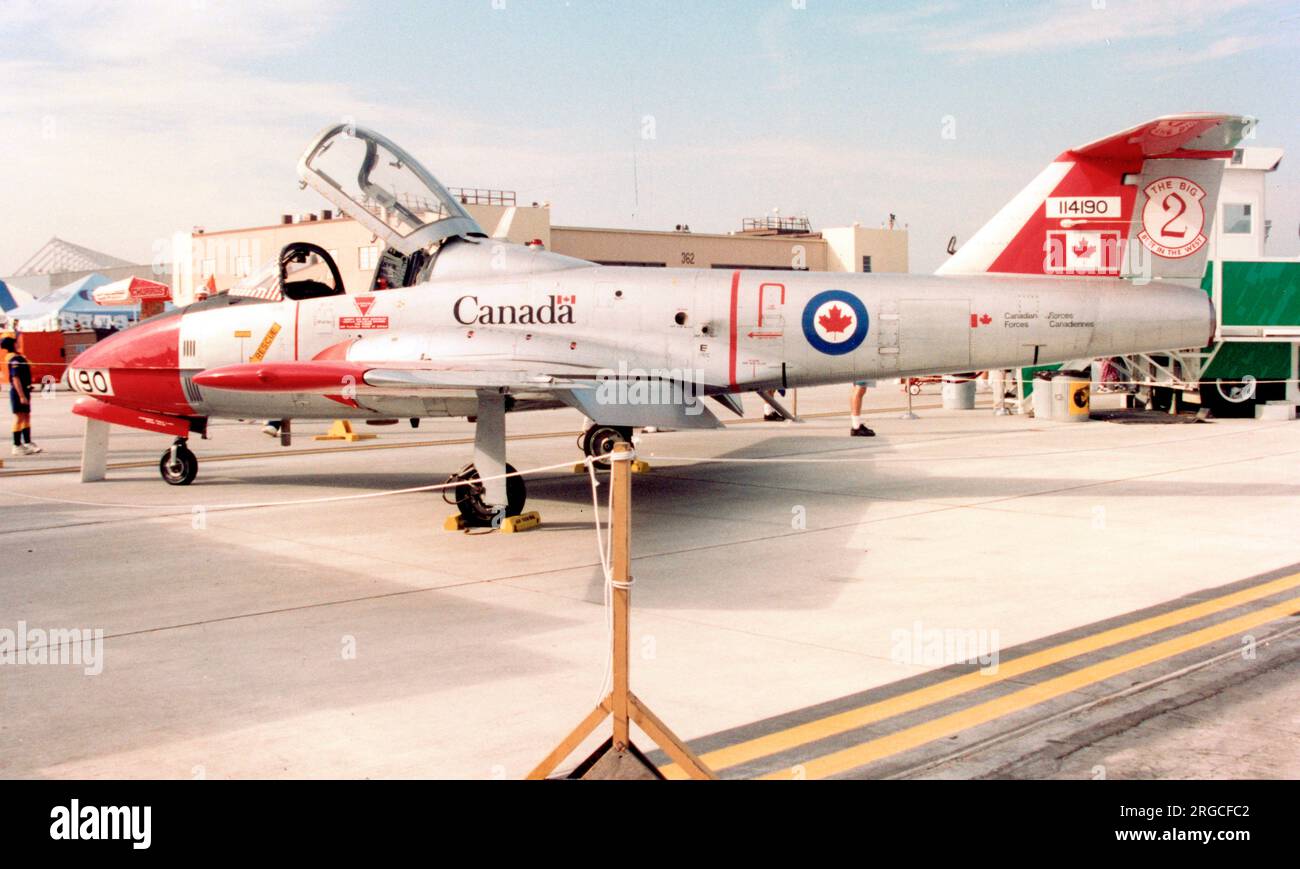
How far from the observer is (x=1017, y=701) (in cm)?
533

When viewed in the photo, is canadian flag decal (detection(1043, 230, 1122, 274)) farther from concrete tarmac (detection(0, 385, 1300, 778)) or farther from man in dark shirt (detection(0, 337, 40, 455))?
man in dark shirt (detection(0, 337, 40, 455))

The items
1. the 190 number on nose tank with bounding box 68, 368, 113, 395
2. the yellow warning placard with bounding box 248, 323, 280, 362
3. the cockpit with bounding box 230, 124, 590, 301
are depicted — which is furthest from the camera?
the 190 number on nose tank with bounding box 68, 368, 113, 395

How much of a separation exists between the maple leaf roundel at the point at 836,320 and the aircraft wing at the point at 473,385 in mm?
1548

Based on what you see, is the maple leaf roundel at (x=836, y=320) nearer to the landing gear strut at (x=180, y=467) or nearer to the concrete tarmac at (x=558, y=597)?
the concrete tarmac at (x=558, y=597)

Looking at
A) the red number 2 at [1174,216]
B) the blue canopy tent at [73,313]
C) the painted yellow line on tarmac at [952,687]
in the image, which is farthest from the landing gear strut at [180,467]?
the blue canopy tent at [73,313]

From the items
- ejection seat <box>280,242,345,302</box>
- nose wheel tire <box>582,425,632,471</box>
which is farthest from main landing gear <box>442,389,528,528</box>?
ejection seat <box>280,242,345,302</box>

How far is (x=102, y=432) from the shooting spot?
44.9ft

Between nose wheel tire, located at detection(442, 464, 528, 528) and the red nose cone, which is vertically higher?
the red nose cone

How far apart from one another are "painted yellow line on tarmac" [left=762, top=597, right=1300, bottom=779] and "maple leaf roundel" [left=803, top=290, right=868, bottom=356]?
475 cm

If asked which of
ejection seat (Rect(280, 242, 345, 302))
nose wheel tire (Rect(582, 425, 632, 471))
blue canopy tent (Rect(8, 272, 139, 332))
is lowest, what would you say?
nose wheel tire (Rect(582, 425, 632, 471))

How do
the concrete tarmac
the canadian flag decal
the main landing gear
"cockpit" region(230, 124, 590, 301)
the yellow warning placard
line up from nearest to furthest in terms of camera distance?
the concrete tarmac → the main landing gear → the canadian flag decal → "cockpit" region(230, 124, 590, 301) → the yellow warning placard

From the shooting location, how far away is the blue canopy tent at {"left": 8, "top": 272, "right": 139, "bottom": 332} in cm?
4906

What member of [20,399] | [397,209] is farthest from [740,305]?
[20,399]
